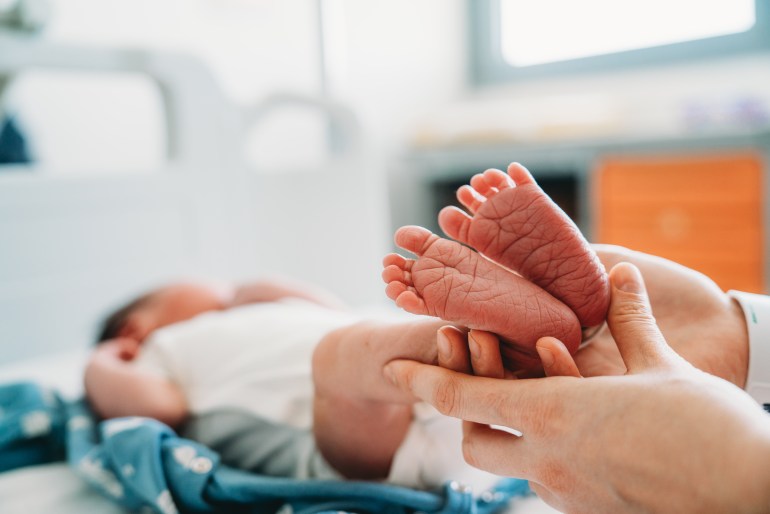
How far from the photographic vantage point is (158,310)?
3.89 ft

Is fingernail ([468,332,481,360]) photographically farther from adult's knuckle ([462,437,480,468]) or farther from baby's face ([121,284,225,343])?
baby's face ([121,284,225,343])

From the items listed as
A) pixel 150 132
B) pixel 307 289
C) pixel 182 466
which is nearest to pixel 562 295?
pixel 182 466

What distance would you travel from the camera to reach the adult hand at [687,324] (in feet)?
1.88

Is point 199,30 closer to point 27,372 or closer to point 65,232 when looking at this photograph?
point 65,232

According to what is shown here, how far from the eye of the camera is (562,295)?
54 cm

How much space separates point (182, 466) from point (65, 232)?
75 centimetres

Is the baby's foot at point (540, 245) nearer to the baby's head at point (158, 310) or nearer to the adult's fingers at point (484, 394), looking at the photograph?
the adult's fingers at point (484, 394)

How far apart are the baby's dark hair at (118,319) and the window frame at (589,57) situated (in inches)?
89.2

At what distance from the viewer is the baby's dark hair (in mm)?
1177

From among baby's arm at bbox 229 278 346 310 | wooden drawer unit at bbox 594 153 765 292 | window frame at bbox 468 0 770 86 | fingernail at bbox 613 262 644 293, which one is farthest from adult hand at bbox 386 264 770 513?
window frame at bbox 468 0 770 86

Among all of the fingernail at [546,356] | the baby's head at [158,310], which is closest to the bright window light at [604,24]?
the baby's head at [158,310]

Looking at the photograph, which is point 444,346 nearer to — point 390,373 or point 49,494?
point 390,373

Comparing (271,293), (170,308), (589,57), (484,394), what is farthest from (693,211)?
(484,394)

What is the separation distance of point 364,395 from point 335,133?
127 centimetres
